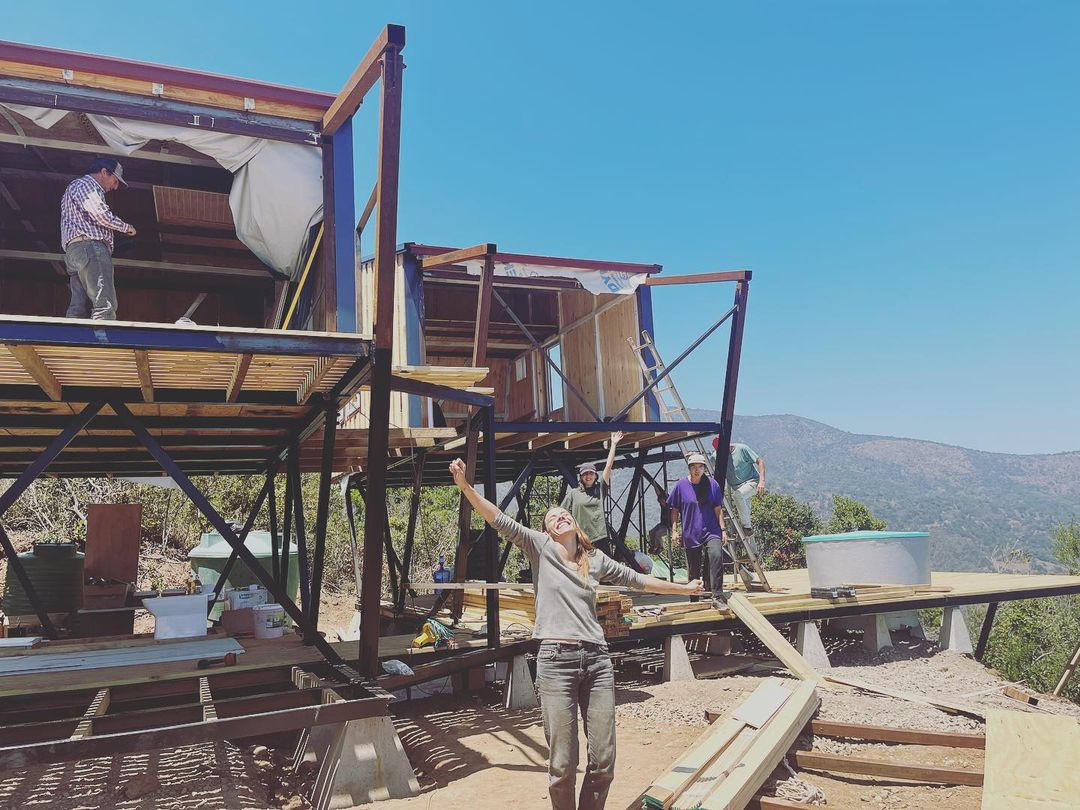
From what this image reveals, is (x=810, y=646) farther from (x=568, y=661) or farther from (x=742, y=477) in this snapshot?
(x=568, y=661)

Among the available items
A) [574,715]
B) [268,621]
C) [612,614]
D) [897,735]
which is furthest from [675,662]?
[574,715]

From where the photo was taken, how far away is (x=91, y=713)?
5520mm

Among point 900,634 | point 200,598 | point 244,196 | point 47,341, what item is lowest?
point 900,634

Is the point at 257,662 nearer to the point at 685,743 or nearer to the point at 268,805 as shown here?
the point at 268,805

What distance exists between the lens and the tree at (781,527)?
101 ft

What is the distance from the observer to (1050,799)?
504 centimetres

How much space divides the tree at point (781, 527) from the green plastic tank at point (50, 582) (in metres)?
24.5

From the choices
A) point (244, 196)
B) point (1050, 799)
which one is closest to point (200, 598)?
point (244, 196)

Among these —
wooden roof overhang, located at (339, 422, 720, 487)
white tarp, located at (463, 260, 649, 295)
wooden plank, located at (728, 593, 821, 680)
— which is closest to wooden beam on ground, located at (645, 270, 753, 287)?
white tarp, located at (463, 260, 649, 295)

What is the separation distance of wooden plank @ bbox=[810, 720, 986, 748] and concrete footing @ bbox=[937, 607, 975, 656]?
5984mm

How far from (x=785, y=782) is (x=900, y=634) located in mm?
8361

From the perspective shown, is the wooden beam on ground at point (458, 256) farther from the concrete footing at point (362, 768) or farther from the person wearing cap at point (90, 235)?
the concrete footing at point (362, 768)

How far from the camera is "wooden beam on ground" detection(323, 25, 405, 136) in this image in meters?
5.83

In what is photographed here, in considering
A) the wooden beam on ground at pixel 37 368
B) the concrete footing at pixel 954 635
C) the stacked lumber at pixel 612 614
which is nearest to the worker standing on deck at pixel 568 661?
the wooden beam on ground at pixel 37 368
